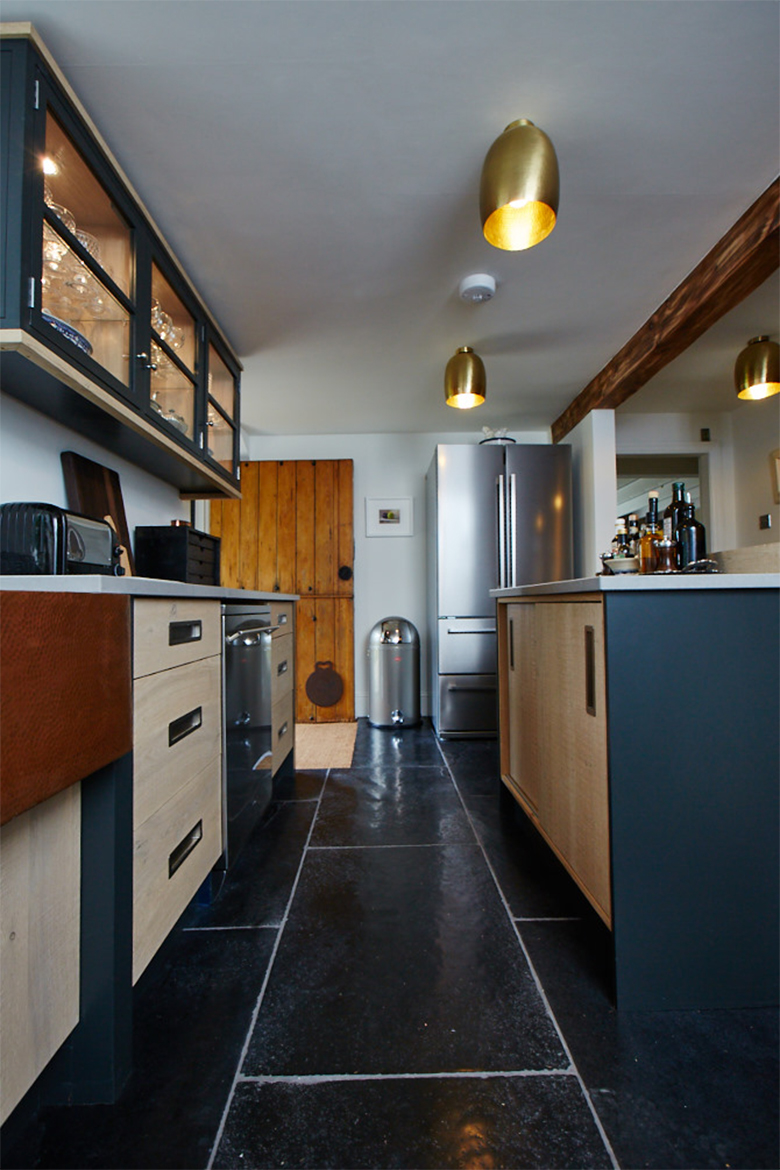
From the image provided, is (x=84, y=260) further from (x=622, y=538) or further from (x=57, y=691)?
(x=622, y=538)

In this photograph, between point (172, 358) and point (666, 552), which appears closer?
point (666, 552)

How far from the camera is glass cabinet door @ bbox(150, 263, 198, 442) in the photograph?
192 cm

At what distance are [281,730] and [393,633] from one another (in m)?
1.60

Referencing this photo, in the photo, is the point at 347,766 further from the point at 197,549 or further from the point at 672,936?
the point at 672,936

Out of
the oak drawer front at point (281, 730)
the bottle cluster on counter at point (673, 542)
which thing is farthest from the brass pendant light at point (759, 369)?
the oak drawer front at point (281, 730)

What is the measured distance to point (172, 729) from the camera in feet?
3.87

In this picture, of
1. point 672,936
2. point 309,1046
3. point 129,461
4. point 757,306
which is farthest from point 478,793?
point 757,306

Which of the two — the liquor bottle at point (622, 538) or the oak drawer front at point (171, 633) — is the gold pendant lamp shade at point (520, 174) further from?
the oak drawer front at point (171, 633)

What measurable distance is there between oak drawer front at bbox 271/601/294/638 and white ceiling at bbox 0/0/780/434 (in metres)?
1.42

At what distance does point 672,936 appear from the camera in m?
1.06

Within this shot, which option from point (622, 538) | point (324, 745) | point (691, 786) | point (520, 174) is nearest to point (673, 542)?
point (622, 538)

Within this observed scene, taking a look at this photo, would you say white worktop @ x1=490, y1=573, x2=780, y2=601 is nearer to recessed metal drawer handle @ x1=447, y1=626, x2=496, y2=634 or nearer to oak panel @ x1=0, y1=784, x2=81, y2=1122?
oak panel @ x1=0, y1=784, x2=81, y2=1122

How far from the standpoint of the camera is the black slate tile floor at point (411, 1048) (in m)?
0.80

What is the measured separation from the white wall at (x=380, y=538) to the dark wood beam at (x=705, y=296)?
1.60m
